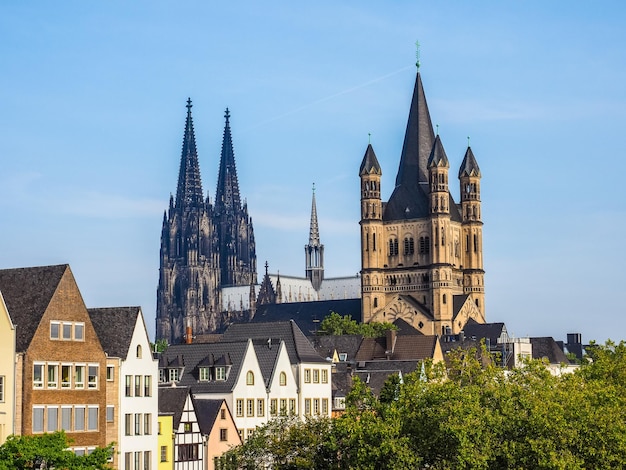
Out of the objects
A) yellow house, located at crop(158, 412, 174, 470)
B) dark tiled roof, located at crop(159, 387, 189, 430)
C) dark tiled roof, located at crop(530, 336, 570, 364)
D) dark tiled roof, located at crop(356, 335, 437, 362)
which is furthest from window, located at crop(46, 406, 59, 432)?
dark tiled roof, located at crop(530, 336, 570, 364)

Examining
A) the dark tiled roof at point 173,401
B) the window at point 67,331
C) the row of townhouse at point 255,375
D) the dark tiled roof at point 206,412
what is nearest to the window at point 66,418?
the window at point 67,331

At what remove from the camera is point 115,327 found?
82.5m

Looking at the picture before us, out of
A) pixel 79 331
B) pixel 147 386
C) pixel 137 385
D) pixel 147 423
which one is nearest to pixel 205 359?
pixel 147 386

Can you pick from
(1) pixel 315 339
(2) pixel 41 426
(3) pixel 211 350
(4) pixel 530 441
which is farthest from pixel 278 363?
(1) pixel 315 339

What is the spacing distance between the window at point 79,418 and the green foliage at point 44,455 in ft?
41.1

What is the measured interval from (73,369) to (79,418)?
2.71 meters

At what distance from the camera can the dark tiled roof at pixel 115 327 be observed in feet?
268

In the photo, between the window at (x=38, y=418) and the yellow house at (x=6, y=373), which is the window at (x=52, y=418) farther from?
the yellow house at (x=6, y=373)

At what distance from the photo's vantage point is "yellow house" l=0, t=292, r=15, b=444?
7225 cm

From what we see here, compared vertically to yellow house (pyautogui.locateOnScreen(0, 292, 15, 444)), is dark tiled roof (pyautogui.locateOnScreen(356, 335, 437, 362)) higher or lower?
higher

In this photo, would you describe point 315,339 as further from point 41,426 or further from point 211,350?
point 41,426

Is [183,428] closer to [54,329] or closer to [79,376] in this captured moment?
[79,376]

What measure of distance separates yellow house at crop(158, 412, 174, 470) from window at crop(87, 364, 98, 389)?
8.43 m

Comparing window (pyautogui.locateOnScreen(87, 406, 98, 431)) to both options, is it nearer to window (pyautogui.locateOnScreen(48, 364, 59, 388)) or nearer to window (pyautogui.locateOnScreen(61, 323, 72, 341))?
window (pyautogui.locateOnScreen(48, 364, 59, 388))
